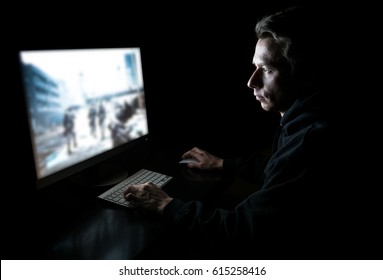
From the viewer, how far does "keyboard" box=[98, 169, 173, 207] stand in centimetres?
103

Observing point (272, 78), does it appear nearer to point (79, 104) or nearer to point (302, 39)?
point (302, 39)

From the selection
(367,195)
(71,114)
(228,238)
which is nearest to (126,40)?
(71,114)

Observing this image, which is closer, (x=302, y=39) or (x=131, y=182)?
(x=302, y=39)

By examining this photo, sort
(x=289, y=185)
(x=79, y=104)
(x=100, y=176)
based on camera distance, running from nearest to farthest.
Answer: (x=289, y=185), (x=79, y=104), (x=100, y=176)

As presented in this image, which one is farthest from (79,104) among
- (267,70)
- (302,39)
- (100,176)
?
(302,39)

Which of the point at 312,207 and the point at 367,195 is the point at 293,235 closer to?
the point at 312,207

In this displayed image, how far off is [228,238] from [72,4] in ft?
3.46

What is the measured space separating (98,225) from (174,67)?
Result: 999mm

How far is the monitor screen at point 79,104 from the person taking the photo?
3.05ft

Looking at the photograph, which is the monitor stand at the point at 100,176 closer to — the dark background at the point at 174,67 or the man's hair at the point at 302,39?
the dark background at the point at 174,67

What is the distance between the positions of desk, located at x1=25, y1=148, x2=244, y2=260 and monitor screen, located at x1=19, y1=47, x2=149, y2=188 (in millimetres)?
105

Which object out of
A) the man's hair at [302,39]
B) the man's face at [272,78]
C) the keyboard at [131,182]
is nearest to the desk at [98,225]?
the keyboard at [131,182]

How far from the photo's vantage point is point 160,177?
1.21 meters

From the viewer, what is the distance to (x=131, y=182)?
114 centimetres
